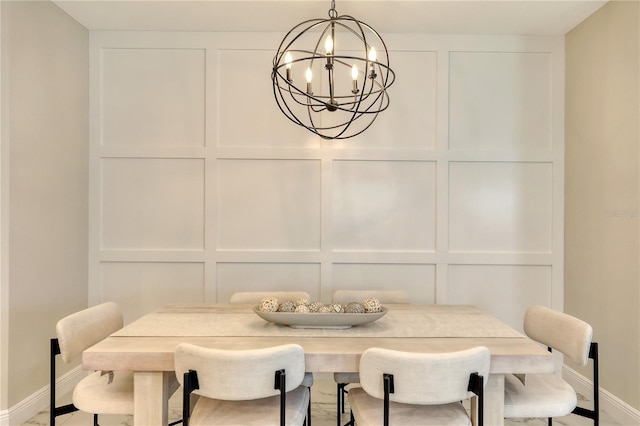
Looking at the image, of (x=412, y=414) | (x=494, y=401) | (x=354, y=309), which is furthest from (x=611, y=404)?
(x=354, y=309)

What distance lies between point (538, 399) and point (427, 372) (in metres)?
0.67

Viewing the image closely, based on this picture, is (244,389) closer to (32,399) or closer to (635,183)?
(32,399)

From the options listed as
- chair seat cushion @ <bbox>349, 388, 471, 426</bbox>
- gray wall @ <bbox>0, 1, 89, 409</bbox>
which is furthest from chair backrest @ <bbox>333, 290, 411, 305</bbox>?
gray wall @ <bbox>0, 1, 89, 409</bbox>

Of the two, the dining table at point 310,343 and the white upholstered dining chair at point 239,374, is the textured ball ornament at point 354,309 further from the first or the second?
the white upholstered dining chair at point 239,374

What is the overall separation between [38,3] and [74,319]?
6.32 feet

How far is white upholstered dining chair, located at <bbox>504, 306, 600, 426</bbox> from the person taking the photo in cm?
170

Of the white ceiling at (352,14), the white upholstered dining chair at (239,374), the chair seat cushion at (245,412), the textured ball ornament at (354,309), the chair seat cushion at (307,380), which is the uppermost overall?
the white ceiling at (352,14)

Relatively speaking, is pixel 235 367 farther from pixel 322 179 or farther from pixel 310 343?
pixel 322 179

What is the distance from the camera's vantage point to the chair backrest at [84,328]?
1.76m

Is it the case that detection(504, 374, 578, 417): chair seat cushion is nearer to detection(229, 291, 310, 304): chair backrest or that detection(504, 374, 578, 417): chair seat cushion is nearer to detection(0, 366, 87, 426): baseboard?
detection(229, 291, 310, 304): chair backrest

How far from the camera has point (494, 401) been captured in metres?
1.61

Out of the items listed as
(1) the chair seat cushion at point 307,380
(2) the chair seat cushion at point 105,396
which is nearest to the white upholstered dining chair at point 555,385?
(1) the chair seat cushion at point 307,380

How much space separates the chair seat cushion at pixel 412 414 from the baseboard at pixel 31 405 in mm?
1940

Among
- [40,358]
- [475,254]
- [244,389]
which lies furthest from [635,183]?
[40,358]
